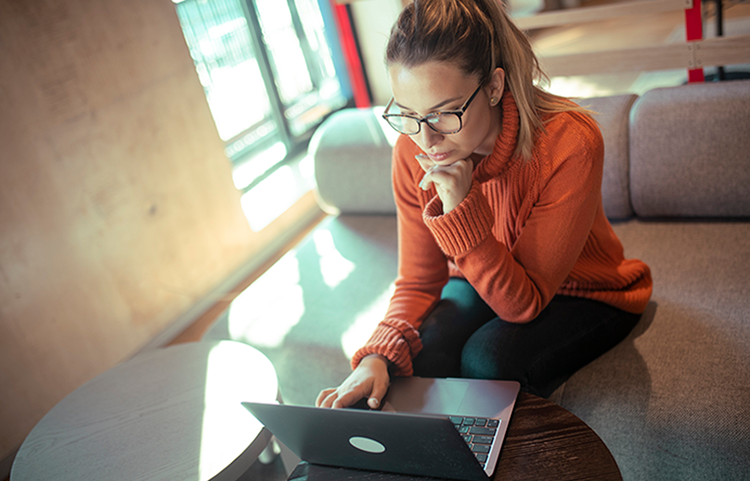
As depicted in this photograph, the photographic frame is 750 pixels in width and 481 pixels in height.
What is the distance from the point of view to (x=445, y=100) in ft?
3.15

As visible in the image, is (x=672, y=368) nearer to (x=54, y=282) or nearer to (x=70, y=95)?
(x=54, y=282)

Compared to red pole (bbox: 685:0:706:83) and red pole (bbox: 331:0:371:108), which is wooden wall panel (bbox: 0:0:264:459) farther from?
red pole (bbox: 685:0:706:83)

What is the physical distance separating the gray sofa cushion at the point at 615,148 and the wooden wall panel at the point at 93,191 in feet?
5.93

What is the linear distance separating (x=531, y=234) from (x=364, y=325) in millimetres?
556

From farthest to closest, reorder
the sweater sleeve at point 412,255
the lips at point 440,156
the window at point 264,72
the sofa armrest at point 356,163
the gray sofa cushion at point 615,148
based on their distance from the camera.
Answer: the window at point 264,72
the sofa armrest at point 356,163
the gray sofa cushion at point 615,148
the sweater sleeve at point 412,255
the lips at point 440,156

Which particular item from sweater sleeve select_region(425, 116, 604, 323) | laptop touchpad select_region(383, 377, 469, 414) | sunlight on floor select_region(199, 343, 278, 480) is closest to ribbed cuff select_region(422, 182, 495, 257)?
sweater sleeve select_region(425, 116, 604, 323)

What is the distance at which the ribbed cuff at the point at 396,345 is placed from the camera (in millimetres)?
1054

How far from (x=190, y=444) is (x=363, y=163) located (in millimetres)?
1086

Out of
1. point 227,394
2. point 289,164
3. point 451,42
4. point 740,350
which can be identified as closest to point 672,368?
point 740,350

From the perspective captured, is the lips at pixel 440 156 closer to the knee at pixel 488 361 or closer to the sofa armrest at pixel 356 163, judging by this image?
the knee at pixel 488 361

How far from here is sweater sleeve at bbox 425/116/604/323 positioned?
1014 millimetres

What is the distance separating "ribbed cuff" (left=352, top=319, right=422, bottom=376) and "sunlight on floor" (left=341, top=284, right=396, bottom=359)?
0.81 feet

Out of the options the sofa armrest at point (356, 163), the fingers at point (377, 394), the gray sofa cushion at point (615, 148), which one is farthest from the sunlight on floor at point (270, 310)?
the gray sofa cushion at point (615, 148)

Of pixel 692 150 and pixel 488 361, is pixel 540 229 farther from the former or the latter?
pixel 692 150
